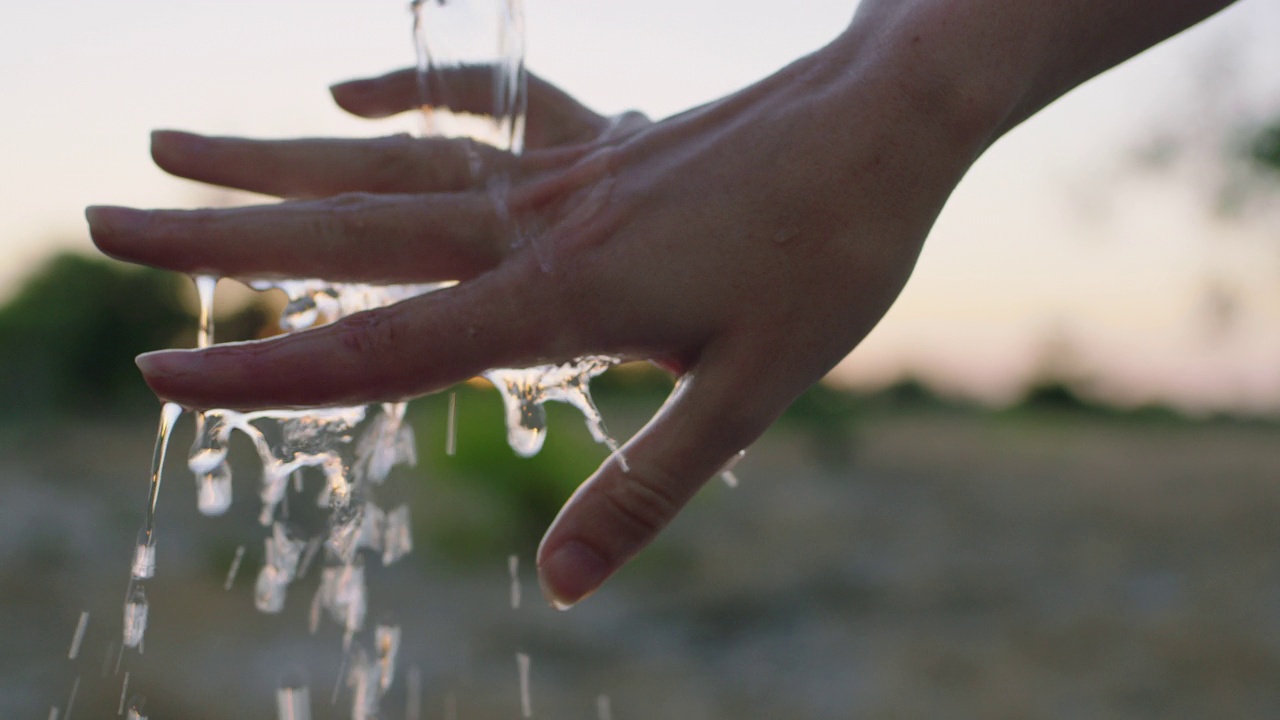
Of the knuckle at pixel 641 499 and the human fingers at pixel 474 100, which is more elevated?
the human fingers at pixel 474 100

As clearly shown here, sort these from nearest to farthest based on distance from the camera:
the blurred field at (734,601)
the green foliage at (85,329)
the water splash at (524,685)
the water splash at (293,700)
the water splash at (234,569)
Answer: the water splash at (293,700) → the water splash at (524,685) → the blurred field at (734,601) → the water splash at (234,569) → the green foliage at (85,329)

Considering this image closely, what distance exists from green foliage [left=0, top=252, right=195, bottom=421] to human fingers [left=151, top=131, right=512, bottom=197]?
42.2 ft

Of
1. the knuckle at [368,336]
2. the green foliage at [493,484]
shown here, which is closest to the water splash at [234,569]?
the green foliage at [493,484]

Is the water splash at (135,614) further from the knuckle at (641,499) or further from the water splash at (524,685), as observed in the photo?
the water splash at (524,685)

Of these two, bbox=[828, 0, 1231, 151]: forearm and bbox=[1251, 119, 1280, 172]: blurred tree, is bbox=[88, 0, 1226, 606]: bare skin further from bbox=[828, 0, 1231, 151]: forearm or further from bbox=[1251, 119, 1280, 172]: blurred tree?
bbox=[1251, 119, 1280, 172]: blurred tree

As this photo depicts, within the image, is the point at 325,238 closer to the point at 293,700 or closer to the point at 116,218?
the point at 116,218

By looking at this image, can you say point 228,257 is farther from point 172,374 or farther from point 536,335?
point 536,335

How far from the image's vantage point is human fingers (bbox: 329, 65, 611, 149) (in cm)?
197

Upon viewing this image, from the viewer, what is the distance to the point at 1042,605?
6.97 metres

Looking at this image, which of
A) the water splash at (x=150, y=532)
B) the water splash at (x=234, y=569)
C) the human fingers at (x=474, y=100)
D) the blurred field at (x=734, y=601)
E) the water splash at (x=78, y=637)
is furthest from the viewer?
the water splash at (x=234, y=569)

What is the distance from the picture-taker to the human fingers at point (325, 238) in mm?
1531

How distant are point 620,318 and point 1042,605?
250 inches

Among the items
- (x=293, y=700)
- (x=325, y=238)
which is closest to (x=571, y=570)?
(x=325, y=238)

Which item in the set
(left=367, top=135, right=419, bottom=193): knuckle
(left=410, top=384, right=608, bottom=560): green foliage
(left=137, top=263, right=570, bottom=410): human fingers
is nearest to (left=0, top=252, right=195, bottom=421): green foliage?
(left=410, top=384, right=608, bottom=560): green foliage
